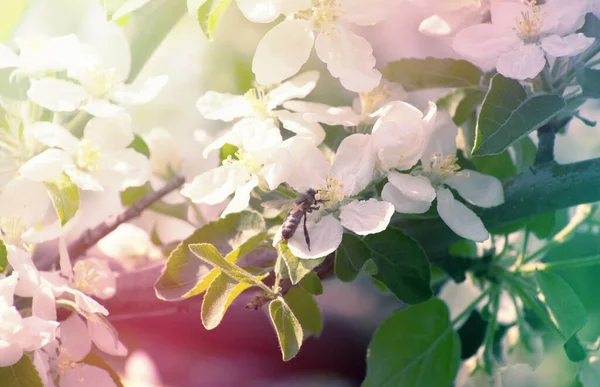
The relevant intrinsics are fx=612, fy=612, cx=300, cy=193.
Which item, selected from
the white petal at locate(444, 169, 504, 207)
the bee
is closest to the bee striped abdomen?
the bee

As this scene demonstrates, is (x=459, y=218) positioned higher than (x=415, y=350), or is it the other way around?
(x=459, y=218)

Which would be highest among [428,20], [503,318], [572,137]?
[428,20]

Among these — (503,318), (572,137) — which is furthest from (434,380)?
(572,137)

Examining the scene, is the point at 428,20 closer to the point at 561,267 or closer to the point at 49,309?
the point at 561,267

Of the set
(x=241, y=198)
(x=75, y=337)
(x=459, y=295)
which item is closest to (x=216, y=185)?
(x=241, y=198)

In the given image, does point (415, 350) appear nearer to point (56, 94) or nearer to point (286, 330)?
point (286, 330)
